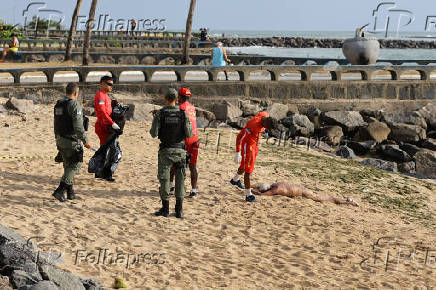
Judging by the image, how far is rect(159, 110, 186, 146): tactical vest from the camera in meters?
9.16

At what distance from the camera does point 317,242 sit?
9.34 metres

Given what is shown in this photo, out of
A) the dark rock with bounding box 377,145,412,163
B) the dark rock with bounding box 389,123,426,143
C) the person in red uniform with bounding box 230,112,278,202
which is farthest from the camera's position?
the dark rock with bounding box 389,123,426,143

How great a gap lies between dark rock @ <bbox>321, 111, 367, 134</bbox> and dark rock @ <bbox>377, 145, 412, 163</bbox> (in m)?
2.15

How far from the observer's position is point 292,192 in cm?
1158

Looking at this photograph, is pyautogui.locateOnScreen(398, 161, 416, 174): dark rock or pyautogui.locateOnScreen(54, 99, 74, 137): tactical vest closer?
pyautogui.locateOnScreen(54, 99, 74, 137): tactical vest

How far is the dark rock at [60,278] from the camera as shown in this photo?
604 centimetres

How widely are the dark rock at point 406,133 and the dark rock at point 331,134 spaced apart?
1853 mm

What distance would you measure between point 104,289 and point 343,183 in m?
7.68

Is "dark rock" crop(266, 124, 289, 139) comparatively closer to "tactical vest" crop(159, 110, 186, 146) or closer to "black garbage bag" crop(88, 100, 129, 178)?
"black garbage bag" crop(88, 100, 129, 178)

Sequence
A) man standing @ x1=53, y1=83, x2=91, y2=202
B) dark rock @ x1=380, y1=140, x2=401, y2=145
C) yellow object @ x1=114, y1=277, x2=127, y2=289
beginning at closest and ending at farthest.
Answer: yellow object @ x1=114, y1=277, x2=127, y2=289 → man standing @ x1=53, y1=83, x2=91, y2=202 → dark rock @ x1=380, y1=140, x2=401, y2=145

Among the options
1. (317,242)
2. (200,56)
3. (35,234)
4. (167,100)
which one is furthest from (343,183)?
(200,56)

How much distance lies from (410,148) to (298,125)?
349 centimetres

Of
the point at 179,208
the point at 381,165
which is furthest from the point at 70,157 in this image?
the point at 381,165

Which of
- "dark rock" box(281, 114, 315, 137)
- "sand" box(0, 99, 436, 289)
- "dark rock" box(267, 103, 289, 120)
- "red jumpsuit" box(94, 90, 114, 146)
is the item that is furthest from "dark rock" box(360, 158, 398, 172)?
"red jumpsuit" box(94, 90, 114, 146)
